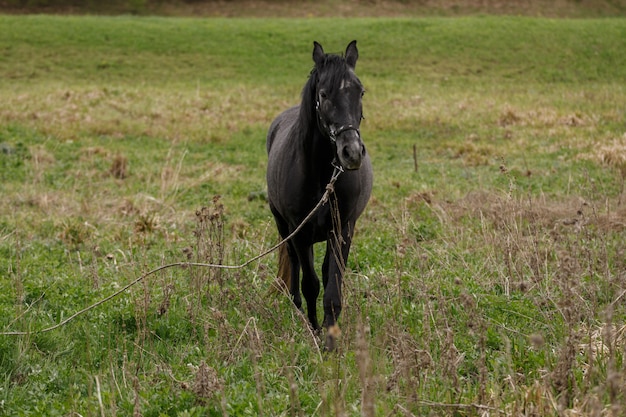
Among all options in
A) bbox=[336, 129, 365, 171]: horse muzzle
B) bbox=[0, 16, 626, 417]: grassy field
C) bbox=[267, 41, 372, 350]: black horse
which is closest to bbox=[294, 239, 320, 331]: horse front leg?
bbox=[267, 41, 372, 350]: black horse

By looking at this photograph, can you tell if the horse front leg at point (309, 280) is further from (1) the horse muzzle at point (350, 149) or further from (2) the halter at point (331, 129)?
(1) the horse muzzle at point (350, 149)

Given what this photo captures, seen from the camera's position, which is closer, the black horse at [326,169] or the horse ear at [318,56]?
the black horse at [326,169]

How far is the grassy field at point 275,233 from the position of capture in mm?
4266

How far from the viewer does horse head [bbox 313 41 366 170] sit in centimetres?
524

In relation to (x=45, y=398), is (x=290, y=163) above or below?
above

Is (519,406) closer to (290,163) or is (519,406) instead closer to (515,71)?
(290,163)

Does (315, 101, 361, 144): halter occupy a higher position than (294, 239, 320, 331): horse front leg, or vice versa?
(315, 101, 361, 144): halter

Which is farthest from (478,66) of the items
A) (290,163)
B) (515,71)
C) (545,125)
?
(290,163)

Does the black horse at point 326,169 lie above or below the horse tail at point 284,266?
above

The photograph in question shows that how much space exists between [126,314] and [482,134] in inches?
587

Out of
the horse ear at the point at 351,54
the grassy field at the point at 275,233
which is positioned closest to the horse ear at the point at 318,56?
the horse ear at the point at 351,54

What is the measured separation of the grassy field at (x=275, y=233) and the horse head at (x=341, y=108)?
875 mm

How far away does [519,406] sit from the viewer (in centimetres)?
377

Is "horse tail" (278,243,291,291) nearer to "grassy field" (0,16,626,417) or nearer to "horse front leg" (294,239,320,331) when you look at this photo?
"grassy field" (0,16,626,417)
